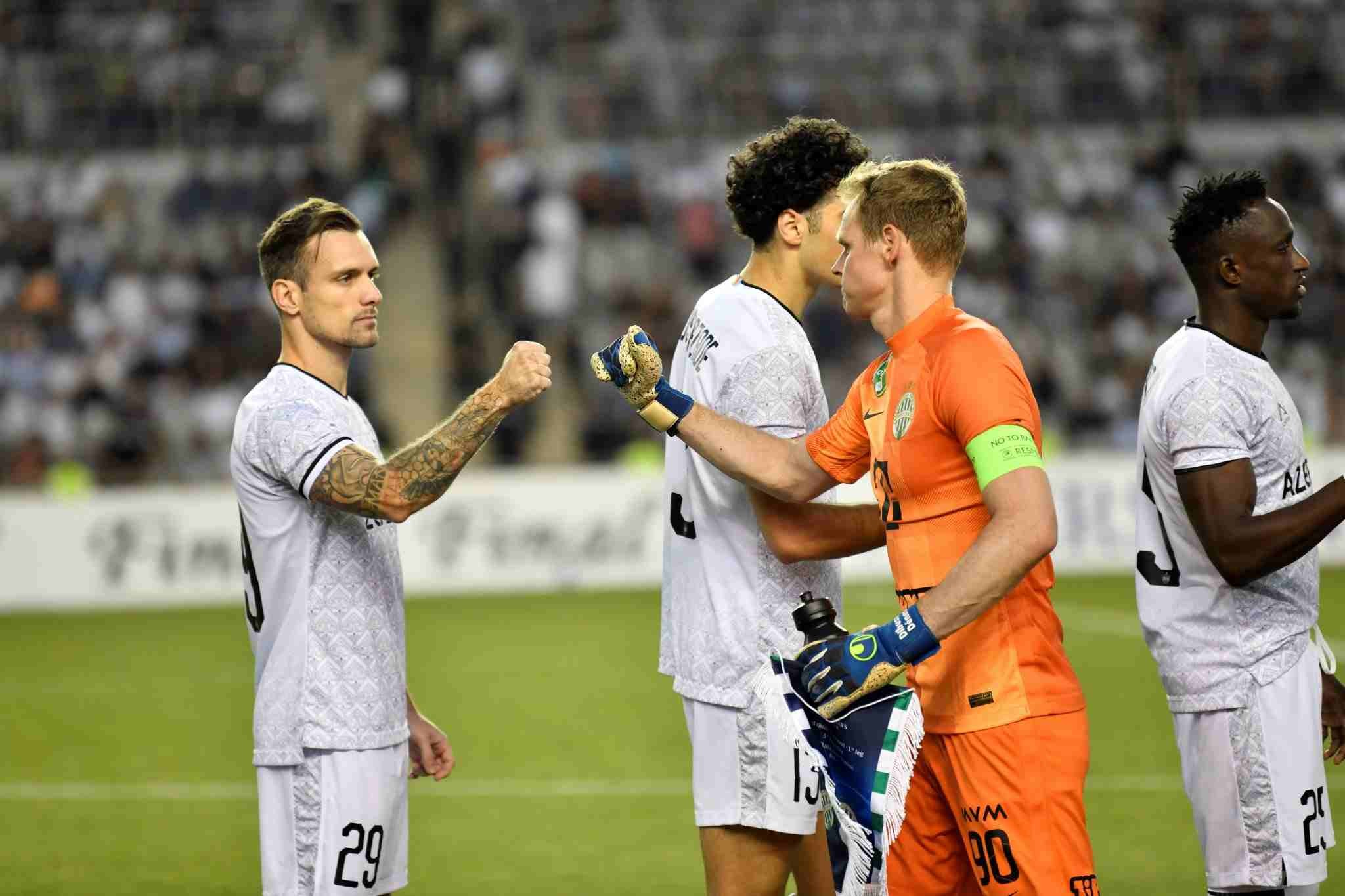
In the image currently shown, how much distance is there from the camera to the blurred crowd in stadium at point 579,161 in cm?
1956

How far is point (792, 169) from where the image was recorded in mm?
4535

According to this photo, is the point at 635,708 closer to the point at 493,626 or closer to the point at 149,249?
the point at 493,626

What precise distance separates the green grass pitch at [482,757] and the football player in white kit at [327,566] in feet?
9.44

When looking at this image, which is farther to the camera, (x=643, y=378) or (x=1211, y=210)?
(x=1211, y=210)

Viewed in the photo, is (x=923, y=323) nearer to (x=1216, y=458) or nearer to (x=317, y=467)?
(x=1216, y=458)

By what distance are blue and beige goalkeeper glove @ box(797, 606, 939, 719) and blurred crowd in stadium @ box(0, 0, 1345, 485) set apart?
1477 cm

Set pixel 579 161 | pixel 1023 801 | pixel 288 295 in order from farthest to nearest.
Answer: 1. pixel 579 161
2. pixel 288 295
3. pixel 1023 801

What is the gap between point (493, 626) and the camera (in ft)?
47.7

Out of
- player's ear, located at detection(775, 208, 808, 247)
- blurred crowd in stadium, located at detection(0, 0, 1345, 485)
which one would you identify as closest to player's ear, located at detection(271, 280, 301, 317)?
player's ear, located at detection(775, 208, 808, 247)

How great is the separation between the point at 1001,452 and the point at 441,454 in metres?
1.41

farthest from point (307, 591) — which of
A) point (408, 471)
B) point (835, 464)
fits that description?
point (835, 464)

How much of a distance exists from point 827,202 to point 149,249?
59.4 ft

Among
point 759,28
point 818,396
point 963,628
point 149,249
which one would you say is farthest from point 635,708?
point 759,28

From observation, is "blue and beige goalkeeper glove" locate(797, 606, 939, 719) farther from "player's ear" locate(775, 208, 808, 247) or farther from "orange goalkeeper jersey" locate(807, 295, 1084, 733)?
"player's ear" locate(775, 208, 808, 247)
